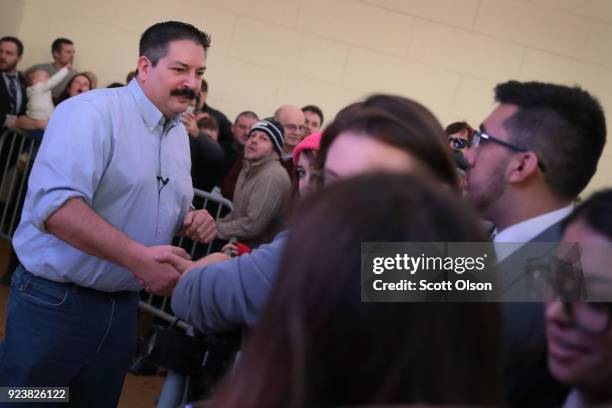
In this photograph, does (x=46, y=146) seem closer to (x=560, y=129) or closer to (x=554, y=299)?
(x=560, y=129)

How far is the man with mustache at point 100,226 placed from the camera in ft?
6.82

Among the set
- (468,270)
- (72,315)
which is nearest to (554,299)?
(468,270)

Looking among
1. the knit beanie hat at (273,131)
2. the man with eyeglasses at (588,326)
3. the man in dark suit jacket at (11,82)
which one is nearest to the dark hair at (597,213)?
the man with eyeglasses at (588,326)

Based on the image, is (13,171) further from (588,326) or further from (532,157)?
(588,326)

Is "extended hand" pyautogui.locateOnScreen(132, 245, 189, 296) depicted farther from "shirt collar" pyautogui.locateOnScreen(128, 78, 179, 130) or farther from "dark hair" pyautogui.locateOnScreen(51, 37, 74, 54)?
"dark hair" pyautogui.locateOnScreen(51, 37, 74, 54)

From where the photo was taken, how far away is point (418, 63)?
7.27m

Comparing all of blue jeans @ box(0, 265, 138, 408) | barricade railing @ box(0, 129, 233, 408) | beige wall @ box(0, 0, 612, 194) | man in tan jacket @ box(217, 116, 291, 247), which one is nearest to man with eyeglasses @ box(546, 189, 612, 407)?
blue jeans @ box(0, 265, 138, 408)

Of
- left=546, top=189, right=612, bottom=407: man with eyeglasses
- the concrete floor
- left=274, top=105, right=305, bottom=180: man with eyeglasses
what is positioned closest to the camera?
left=546, top=189, right=612, bottom=407: man with eyeglasses

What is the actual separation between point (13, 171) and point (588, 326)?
508cm

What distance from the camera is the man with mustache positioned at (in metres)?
2.08

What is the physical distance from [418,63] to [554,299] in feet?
20.7

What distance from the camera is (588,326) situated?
3.51 feet

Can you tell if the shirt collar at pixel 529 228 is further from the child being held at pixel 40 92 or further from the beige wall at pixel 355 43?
the beige wall at pixel 355 43

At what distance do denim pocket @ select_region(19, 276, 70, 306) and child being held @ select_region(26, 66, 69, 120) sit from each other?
460 centimetres
